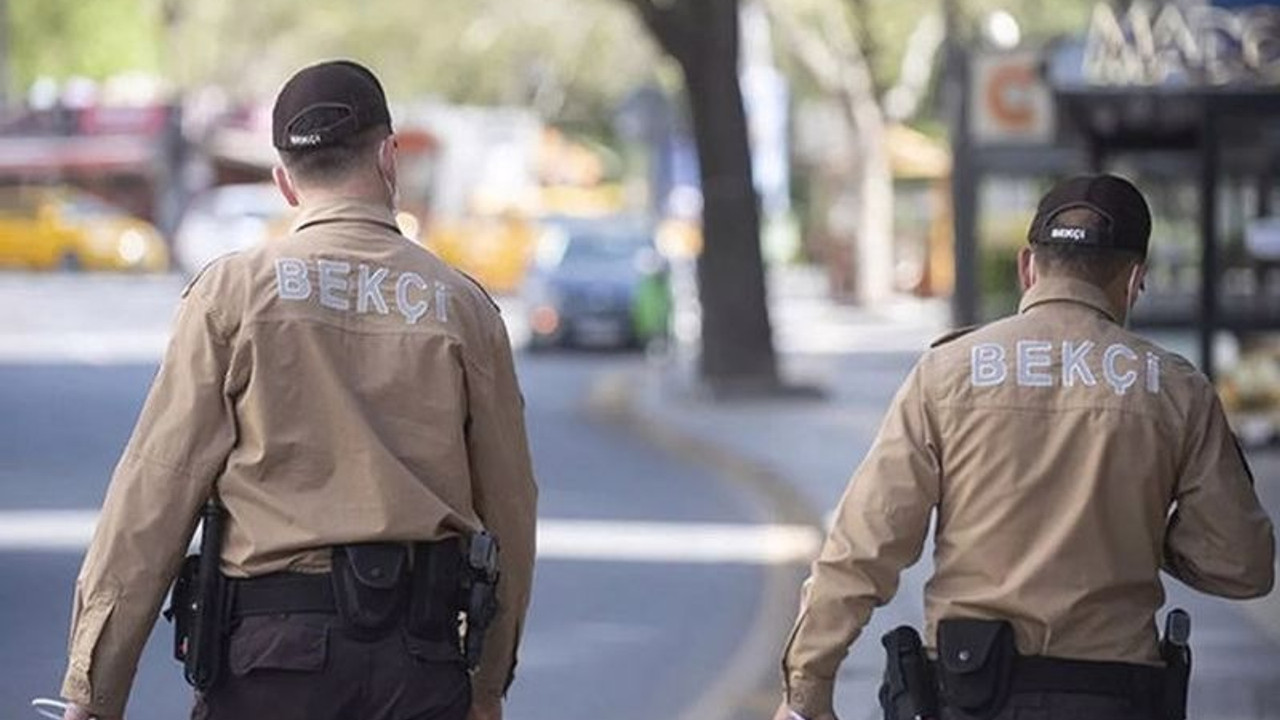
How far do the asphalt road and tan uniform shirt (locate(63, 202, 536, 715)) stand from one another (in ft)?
17.6

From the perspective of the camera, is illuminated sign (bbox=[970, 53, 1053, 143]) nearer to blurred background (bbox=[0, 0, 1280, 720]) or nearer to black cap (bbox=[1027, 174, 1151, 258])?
blurred background (bbox=[0, 0, 1280, 720])

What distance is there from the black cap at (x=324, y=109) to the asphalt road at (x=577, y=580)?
5409 millimetres

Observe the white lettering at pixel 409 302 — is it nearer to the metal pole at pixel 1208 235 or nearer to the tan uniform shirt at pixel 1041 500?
the tan uniform shirt at pixel 1041 500

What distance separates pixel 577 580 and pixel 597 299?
65.6ft

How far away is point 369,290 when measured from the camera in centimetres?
517

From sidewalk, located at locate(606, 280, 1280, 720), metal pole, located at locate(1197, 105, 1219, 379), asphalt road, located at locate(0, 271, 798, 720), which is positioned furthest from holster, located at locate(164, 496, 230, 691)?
metal pole, located at locate(1197, 105, 1219, 379)

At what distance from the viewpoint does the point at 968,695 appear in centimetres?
518

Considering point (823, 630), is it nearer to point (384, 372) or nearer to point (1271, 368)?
point (384, 372)

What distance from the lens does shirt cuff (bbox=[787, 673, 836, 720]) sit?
5.25 meters

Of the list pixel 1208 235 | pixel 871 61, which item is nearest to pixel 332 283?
pixel 1208 235

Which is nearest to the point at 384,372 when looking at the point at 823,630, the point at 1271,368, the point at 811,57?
the point at 823,630

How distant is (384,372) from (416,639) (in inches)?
17.7

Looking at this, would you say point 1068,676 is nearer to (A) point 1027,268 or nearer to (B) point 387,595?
(A) point 1027,268

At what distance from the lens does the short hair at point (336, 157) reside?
5.23 meters
